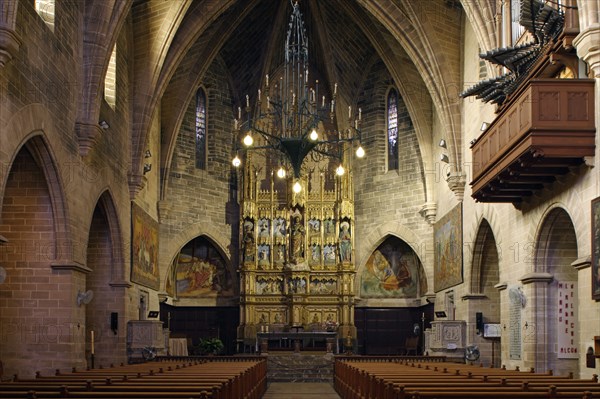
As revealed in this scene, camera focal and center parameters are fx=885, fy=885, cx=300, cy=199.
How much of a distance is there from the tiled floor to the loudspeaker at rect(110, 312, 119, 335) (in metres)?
4.92

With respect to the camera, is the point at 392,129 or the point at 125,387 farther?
the point at 392,129

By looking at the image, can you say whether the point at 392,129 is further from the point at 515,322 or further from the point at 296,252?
the point at 515,322

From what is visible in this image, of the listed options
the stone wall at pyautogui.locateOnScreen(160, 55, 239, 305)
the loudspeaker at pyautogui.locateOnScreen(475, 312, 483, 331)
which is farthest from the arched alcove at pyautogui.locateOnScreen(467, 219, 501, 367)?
the stone wall at pyautogui.locateOnScreen(160, 55, 239, 305)

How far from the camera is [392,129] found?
3631cm

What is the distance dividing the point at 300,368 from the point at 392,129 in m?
12.2

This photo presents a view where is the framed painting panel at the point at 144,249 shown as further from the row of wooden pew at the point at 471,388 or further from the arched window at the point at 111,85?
the row of wooden pew at the point at 471,388

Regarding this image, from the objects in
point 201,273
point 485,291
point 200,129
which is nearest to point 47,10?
point 485,291

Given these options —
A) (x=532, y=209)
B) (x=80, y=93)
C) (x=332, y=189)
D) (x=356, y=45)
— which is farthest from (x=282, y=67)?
(x=532, y=209)

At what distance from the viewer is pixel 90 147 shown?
73.0 ft

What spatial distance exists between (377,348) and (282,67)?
1220cm

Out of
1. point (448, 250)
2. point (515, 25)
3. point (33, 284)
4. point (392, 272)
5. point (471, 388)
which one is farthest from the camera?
point (392, 272)

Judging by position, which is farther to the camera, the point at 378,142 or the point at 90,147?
the point at 378,142

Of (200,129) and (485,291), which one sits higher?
(200,129)

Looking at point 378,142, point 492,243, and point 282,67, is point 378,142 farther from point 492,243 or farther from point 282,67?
point 492,243
